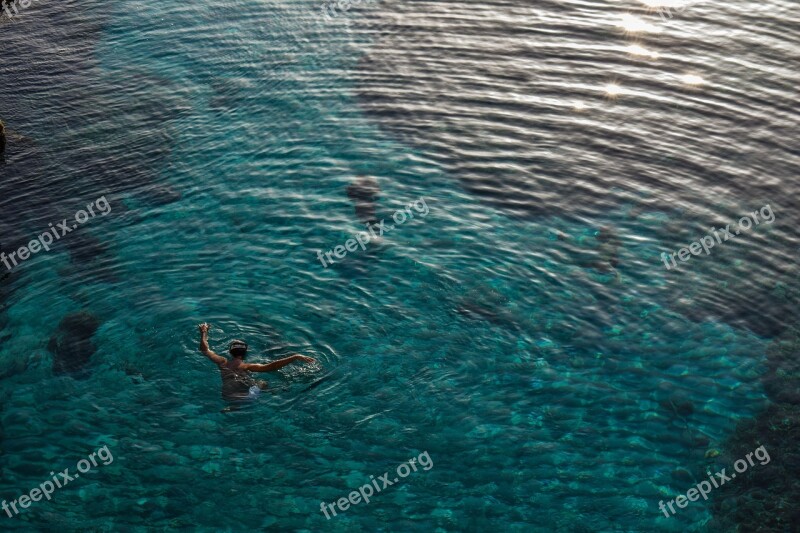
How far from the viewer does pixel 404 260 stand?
27.6m

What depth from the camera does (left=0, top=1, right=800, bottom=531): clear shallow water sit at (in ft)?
69.6

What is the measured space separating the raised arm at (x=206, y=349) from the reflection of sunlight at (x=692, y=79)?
2286cm

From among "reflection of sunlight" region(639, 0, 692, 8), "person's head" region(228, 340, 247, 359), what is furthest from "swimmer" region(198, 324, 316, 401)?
"reflection of sunlight" region(639, 0, 692, 8)

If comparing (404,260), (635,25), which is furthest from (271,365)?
(635,25)

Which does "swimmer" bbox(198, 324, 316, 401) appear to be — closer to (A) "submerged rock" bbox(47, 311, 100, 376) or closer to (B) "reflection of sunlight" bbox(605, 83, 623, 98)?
(A) "submerged rock" bbox(47, 311, 100, 376)

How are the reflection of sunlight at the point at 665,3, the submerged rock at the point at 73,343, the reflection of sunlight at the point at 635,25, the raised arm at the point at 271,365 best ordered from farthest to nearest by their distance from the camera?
the reflection of sunlight at the point at 665,3
the reflection of sunlight at the point at 635,25
the submerged rock at the point at 73,343
the raised arm at the point at 271,365

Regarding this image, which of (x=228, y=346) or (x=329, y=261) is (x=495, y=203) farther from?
(x=228, y=346)

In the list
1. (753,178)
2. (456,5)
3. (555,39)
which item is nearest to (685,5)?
(555,39)

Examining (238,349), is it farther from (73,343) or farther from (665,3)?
(665,3)

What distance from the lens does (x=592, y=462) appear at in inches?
839

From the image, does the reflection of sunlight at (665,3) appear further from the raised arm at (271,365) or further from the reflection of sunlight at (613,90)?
the raised arm at (271,365)

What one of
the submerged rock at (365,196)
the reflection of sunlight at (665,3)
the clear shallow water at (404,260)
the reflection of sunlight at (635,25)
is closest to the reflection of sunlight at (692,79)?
the clear shallow water at (404,260)

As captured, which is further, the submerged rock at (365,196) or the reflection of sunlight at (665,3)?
the reflection of sunlight at (665,3)

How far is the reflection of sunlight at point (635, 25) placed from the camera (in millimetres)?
39281
